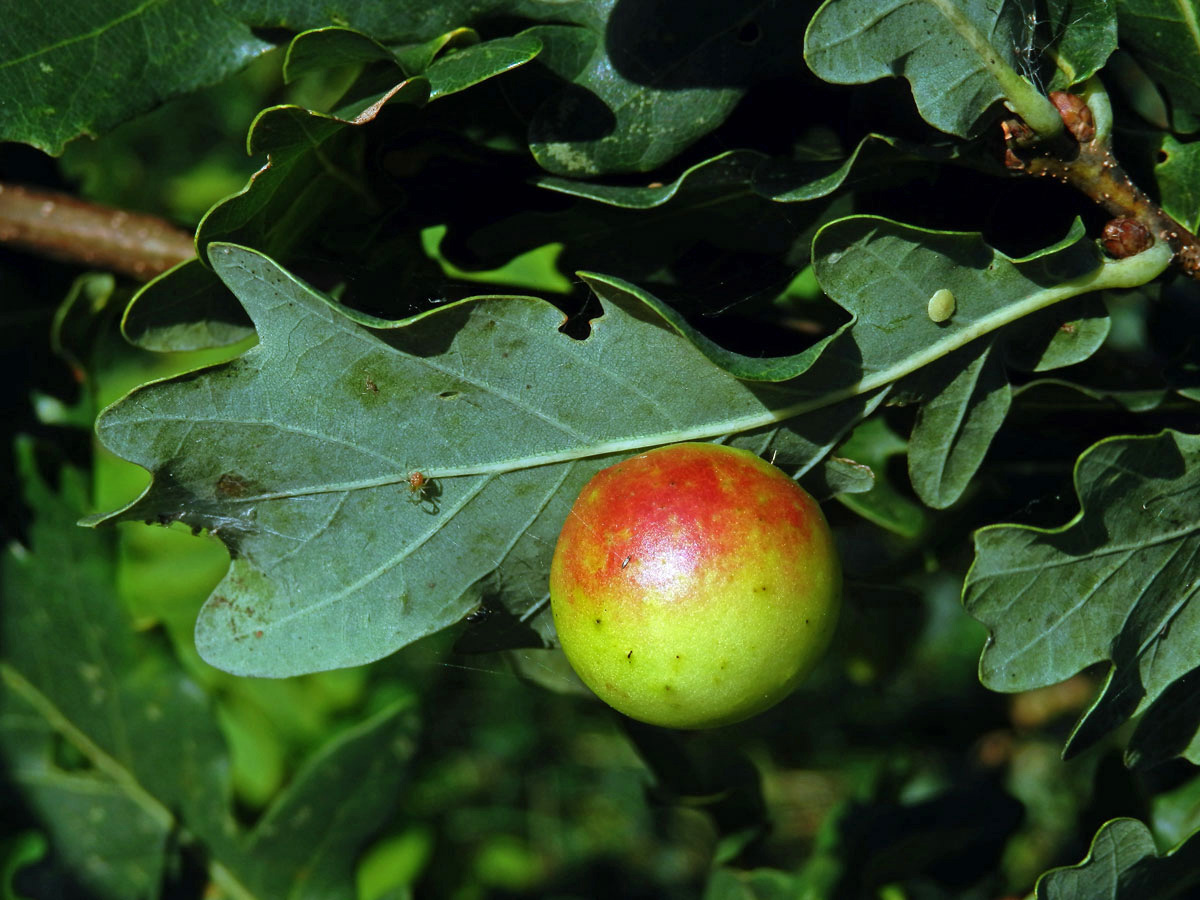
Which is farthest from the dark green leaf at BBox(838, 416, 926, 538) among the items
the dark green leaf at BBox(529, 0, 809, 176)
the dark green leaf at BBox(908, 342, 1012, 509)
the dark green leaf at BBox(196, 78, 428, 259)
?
the dark green leaf at BBox(196, 78, 428, 259)

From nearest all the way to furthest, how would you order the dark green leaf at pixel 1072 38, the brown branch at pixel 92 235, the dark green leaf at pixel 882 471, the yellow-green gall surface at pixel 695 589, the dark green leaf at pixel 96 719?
the yellow-green gall surface at pixel 695 589 → the dark green leaf at pixel 1072 38 → the dark green leaf at pixel 882 471 → the brown branch at pixel 92 235 → the dark green leaf at pixel 96 719

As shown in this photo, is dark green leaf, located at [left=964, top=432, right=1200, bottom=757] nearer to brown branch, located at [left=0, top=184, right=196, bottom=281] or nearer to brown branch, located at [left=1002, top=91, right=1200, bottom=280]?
brown branch, located at [left=1002, top=91, right=1200, bottom=280]

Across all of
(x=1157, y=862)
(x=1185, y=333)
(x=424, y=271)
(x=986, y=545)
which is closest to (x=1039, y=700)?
(x=1185, y=333)

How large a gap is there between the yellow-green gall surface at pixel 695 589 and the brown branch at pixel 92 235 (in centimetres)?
98

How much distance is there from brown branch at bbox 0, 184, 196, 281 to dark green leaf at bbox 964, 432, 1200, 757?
4.38ft

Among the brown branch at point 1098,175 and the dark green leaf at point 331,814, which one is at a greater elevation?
the brown branch at point 1098,175

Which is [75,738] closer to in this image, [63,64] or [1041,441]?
[63,64]

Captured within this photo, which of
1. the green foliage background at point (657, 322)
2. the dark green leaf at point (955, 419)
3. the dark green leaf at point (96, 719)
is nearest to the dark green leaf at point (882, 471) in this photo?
the green foliage background at point (657, 322)

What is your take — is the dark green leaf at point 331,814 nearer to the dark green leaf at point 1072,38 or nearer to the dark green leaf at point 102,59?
the dark green leaf at point 102,59

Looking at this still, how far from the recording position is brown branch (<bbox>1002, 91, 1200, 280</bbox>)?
120 cm

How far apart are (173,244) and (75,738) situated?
0.93 m

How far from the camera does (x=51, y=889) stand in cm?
192

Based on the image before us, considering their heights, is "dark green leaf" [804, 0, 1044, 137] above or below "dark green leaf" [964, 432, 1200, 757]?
above

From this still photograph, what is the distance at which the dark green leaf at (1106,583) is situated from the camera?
119 cm
